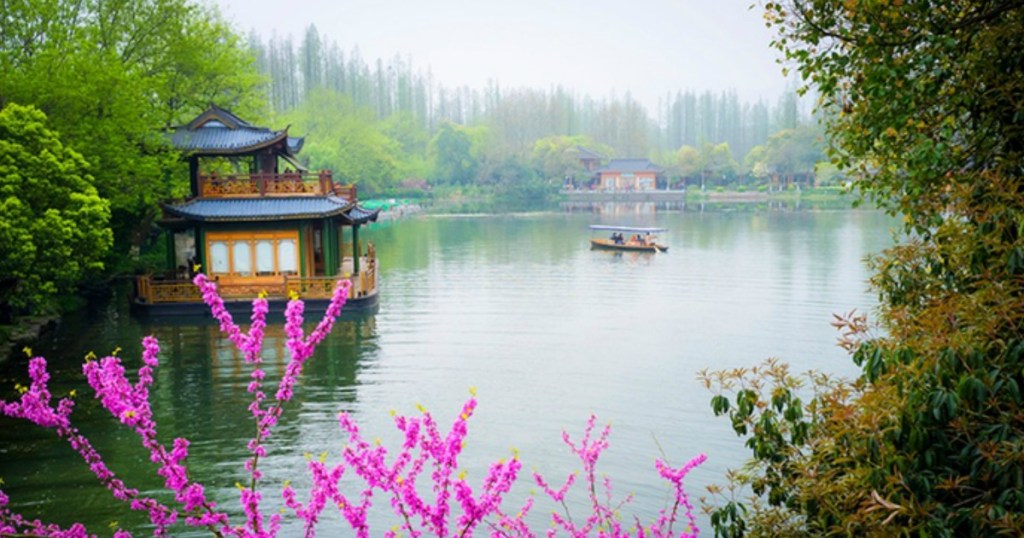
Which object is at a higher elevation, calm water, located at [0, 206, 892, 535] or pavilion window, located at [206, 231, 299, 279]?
pavilion window, located at [206, 231, 299, 279]

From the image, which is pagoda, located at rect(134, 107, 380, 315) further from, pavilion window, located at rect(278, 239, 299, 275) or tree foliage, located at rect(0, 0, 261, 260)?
tree foliage, located at rect(0, 0, 261, 260)

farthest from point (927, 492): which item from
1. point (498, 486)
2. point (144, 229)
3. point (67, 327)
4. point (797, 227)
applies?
point (797, 227)

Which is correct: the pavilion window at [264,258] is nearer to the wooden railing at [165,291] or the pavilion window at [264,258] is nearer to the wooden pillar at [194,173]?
the wooden railing at [165,291]

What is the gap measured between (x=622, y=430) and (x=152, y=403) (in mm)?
8570

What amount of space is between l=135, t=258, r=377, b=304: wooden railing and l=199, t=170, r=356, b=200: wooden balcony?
8.68ft

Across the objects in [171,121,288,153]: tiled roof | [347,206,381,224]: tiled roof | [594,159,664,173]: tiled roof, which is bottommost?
[347,206,381,224]: tiled roof

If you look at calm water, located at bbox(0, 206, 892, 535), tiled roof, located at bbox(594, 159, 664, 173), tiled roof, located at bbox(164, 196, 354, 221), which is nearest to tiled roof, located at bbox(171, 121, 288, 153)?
tiled roof, located at bbox(164, 196, 354, 221)

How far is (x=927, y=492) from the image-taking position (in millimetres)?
4867

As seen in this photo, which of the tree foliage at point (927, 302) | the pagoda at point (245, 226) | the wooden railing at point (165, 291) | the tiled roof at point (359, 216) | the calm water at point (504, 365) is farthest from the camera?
the tiled roof at point (359, 216)

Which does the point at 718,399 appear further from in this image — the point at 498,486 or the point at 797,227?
the point at 797,227

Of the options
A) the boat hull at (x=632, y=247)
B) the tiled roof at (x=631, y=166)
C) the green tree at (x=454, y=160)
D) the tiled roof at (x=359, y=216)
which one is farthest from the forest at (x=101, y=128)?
the tiled roof at (x=631, y=166)

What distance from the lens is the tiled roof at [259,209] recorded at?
25.2 m

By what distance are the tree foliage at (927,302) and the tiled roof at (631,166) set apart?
98.4 meters

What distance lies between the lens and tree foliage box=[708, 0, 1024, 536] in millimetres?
4766
